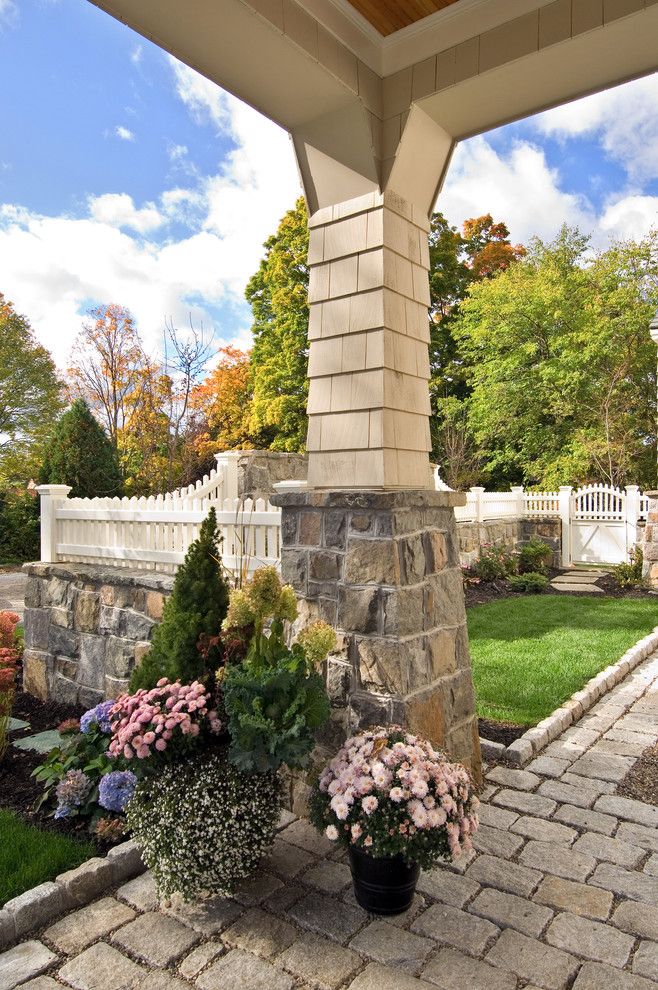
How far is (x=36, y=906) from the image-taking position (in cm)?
196

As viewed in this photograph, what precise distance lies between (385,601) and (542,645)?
3517 millimetres

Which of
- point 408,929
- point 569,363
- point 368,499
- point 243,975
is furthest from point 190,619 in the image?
point 569,363

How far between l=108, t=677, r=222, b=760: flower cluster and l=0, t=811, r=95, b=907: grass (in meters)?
0.48

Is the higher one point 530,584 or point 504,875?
point 530,584

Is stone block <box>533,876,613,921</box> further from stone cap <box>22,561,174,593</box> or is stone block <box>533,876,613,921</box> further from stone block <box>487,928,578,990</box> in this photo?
stone cap <box>22,561,174,593</box>

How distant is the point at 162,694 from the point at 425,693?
1.04 metres

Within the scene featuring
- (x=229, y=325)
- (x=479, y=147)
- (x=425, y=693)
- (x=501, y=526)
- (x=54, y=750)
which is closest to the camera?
(x=425, y=693)

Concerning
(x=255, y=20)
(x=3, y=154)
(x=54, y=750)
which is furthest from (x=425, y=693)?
(x=3, y=154)

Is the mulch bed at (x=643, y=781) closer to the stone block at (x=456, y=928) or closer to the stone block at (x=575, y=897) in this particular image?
the stone block at (x=575, y=897)

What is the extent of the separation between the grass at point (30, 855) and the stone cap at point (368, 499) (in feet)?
5.24

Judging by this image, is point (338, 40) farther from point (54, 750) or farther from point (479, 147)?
point (479, 147)

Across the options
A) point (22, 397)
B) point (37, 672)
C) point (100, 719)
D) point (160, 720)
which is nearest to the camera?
point (160, 720)

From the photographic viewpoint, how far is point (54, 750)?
3.03 m

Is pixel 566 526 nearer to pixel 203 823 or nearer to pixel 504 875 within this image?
pixel 504 875
